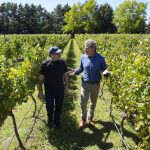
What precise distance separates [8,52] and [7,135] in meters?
13.5

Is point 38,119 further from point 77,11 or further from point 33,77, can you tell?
point 77,11

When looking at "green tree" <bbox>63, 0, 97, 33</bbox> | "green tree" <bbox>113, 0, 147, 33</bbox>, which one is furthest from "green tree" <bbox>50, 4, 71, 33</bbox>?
"green tree" <bbox>113, 0, 147, 33</bbox>

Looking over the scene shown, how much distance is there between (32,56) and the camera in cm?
946

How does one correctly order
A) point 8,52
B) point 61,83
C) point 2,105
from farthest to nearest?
1. point 8,52
2. point 61,83
3. point 2,105

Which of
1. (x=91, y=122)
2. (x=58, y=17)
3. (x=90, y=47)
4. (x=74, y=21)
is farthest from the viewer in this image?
(x=58, y=17)

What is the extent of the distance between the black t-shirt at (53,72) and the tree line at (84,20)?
71.7m

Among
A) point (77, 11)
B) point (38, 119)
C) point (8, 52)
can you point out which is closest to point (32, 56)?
point (38, 119)

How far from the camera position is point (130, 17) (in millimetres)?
84750

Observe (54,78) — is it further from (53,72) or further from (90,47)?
(90,47)

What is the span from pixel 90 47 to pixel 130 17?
8065 cm

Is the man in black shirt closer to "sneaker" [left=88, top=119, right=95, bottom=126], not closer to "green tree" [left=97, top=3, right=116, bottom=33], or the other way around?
"sneaker" [left=88, top=119, right=95, bottom=126]

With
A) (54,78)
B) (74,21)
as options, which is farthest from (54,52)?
(74,21)

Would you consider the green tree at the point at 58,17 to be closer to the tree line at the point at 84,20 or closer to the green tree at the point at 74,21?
the tree line at the point at 84,20

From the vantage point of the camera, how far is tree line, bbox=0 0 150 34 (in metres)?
80.2
